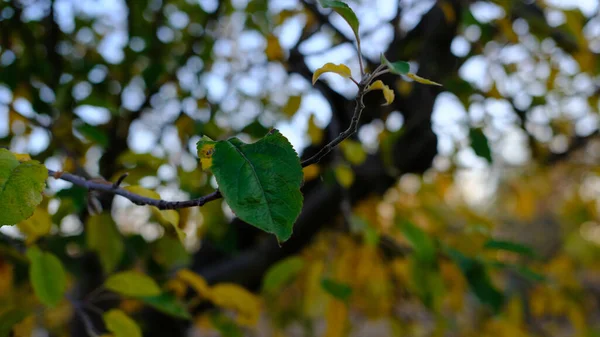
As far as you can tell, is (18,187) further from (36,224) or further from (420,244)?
(420,244)

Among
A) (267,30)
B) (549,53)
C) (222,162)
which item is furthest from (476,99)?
(222,162)

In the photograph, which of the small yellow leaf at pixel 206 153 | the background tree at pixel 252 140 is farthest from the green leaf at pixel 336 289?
the small yellow leaf at pixel 206 153

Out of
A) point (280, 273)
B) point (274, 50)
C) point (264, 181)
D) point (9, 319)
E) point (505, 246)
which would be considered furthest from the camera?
point (274, 50)

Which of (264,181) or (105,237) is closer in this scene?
(264,181)

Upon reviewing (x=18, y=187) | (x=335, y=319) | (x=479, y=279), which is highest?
(x=18, y=187)

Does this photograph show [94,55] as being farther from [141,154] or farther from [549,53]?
[549,53]

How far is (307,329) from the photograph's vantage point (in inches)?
64.2

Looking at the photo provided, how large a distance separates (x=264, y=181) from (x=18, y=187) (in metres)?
0.18

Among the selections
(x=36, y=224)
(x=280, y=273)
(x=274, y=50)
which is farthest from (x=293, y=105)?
(x=36, y=224)

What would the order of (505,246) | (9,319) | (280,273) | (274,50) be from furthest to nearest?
(274,50)
(280,273)
(505,246)
(9,319)

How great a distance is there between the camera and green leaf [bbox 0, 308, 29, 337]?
62 cm

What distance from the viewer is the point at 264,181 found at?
0.34 metres

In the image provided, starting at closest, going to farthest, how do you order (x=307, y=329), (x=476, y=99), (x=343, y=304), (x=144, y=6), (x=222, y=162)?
(x=222, y=162) → (x=343, y=304) → (x=476, y=99) → (x=144, y=6) → (x=307, y=329)

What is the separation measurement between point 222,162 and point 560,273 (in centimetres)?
165
